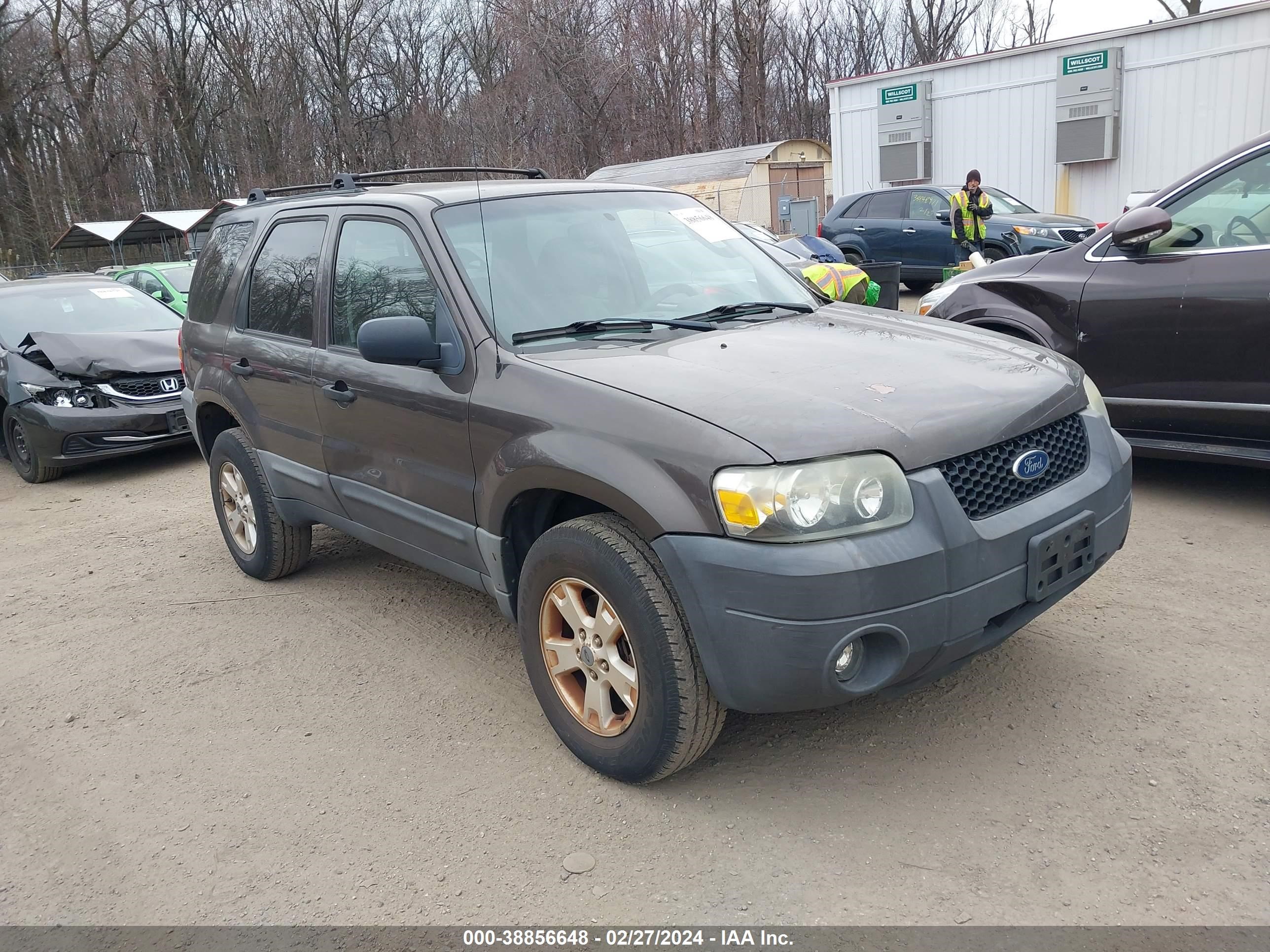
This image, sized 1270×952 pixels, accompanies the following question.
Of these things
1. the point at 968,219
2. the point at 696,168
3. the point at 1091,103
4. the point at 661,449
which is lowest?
the point at 661,449

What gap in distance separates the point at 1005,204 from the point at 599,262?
13.4 metres

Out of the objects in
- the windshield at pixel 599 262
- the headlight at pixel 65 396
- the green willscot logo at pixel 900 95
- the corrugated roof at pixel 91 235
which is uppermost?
the green willscot logo at pixel 900 95

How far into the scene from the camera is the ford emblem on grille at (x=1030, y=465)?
2.96 m

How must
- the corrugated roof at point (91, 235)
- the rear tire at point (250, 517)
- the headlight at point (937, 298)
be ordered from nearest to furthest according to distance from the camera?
the rear tire at point (250, 517), the headlight at point (937, 298), the corrugated roof at point (91, 235)

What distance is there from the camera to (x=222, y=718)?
3906 mm

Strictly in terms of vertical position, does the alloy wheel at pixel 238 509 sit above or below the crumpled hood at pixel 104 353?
below

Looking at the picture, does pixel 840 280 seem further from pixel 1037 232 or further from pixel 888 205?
pixel 888 205

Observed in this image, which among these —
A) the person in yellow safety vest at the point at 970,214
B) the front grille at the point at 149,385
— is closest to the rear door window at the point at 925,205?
the person in yellow safety vest at the point at 970,214

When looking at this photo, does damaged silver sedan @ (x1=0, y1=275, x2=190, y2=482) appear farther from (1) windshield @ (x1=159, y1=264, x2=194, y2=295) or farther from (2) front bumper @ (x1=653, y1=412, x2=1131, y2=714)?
(1) windshield @ (x1=159, y1=264, x2=194, y2=295)

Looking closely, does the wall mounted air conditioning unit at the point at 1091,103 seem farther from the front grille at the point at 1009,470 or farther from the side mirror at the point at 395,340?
the side mirror at the point at 395,340

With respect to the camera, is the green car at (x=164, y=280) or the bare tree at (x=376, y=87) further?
the bare tree at (x=376, y=87)

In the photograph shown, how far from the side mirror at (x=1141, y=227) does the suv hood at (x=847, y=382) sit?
1883 millimetres

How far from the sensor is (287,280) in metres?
4.57

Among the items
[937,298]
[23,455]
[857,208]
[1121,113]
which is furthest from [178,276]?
[1121,113]
